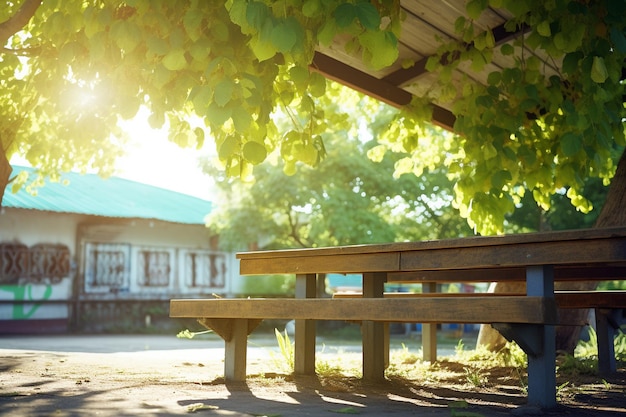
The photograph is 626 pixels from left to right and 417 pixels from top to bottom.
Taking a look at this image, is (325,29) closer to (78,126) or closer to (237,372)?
(237,372)

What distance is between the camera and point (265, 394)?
475 cm

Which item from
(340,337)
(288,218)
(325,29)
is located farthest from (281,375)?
(288,218)

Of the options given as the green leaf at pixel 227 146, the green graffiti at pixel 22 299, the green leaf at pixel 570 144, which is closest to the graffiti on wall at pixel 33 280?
the green graffiti at pixel 22 299

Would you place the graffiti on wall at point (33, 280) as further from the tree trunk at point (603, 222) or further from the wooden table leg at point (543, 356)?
the wooden table leg at point (543, 356)

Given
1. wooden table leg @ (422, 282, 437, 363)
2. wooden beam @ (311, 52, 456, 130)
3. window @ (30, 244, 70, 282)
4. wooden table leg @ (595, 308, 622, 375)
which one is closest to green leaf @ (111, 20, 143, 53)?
wooden beam @ (311, 52, 456, 130)

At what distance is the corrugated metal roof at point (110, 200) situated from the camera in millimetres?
20031

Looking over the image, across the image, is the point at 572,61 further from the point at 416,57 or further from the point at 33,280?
the point at 33,280

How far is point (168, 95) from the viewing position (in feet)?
15.3

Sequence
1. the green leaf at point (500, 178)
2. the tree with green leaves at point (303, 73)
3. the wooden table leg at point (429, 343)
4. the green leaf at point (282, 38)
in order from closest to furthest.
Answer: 1. the green leaf at point (282, 38)
2. the tree with green leaves at point (303, 73)
3. the green leaf at point (500, 178)
4. the wooden table leg at point (429, 343)

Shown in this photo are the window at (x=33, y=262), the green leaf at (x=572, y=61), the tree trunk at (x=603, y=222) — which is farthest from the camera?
the window at (x=33, y=262)

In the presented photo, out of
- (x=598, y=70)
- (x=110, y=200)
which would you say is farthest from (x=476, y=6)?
(x=110, y=200)

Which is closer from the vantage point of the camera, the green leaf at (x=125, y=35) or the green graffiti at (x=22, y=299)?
the green leaf at (x=125, y=35)

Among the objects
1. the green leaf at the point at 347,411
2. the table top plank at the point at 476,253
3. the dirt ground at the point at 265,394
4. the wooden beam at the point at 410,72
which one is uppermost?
the wooden beam at the point at 410,72

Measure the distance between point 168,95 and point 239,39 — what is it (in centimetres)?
60
